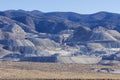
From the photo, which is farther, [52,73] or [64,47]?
[64,47]

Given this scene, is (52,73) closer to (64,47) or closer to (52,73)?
(52,73)

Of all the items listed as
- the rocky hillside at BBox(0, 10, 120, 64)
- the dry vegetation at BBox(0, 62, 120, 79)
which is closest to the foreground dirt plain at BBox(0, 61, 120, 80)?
the dry vegetation at BBox(0, 62, 120, 79)

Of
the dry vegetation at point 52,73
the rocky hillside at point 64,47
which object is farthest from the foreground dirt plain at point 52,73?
the rocky hillside at point 64,47

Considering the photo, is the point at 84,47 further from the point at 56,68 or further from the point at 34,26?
the point at 34,26

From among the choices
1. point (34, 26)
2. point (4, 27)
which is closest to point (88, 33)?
point (4, 27)

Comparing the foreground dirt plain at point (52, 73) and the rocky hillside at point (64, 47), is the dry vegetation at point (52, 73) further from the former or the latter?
the rocky hillside at point (64, 47)

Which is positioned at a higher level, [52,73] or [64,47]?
[52,73]

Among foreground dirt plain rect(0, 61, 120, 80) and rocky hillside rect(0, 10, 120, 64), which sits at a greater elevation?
foreground dirt plain rect(0, 61, 120, 80)

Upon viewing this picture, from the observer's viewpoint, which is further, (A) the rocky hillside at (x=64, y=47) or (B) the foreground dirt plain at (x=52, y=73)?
(A) the rocky hillside at (x=64, y=47)

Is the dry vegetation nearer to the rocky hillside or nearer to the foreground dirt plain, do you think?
the foreground dirt plain

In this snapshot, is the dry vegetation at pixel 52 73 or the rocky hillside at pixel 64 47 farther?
the rocky hillside at pixel 64 47

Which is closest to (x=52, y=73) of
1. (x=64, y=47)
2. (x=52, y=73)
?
A: (x=52, y=73)

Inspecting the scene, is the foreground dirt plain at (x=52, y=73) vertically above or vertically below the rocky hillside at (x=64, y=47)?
above

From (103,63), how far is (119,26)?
Answer: 85.1 meters
